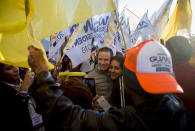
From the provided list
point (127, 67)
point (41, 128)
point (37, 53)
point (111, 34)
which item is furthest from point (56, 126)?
point (111, 34)

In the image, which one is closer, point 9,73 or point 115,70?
point 9,73

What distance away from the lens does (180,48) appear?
191cm

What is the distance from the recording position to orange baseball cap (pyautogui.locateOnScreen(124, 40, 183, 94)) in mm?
1047

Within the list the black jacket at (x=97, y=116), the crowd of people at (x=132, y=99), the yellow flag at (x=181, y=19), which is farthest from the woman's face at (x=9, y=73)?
the yellow flag at (x=181, y=19)

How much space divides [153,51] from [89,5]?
1.23 metres

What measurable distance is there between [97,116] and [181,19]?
171 inches

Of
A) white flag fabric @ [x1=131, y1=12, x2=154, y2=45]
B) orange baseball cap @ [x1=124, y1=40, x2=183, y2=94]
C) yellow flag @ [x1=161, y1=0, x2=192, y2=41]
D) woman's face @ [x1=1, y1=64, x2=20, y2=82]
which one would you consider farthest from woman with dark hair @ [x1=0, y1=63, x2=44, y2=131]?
yellow flag @ [x1=161, y1=0, x2=192, y2=41]

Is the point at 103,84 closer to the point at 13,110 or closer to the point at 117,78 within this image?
the point at 117,78

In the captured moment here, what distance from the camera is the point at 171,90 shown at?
1.01 m

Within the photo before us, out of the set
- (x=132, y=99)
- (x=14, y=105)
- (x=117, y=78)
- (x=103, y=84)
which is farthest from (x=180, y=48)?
(x=14, y=105)

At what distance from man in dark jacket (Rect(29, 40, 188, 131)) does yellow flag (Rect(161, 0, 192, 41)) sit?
371cm

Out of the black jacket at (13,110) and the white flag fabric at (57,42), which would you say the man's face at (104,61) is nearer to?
the white flag fabric at (57,42)

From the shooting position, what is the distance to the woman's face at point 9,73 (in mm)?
1672

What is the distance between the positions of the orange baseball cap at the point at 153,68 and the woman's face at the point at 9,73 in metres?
1.35
